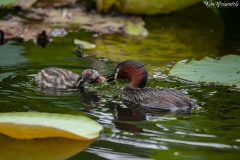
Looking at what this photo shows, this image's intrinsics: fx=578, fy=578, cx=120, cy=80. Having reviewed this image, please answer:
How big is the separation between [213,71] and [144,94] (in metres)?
1.02

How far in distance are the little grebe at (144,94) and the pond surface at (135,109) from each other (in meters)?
0.16

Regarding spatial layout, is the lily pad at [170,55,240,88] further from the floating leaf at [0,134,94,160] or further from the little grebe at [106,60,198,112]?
the floating leaf at [0,134,94,160]

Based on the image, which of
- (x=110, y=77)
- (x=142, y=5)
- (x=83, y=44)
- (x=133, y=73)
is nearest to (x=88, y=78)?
(x=110, y=77)

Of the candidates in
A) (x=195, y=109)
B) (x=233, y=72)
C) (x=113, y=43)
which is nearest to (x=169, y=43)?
(x=113, y=43)

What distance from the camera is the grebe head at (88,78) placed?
762cm

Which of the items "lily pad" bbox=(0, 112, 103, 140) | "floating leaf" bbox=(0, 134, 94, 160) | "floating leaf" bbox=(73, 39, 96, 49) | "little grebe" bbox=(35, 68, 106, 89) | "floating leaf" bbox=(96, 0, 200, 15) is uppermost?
"floating leaf" bbox=(96, 0, 200, 15)

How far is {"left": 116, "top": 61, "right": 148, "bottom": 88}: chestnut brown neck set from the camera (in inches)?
282

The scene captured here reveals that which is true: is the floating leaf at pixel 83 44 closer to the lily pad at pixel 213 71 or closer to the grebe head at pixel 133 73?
the grebe head at pixel 133 73

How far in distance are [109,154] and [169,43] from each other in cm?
559

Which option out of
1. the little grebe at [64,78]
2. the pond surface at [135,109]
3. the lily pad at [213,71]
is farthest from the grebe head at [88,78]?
the lily pad at [213,71]

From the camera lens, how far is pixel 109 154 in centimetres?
489

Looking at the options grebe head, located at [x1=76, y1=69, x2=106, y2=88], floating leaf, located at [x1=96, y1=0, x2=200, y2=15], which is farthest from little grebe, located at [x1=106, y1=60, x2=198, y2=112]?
floating leaf, located at [x1=96, y1=0, x2=200, y2=15]

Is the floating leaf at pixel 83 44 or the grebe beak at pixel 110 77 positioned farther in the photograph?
the floating leaf at pixel 83 44

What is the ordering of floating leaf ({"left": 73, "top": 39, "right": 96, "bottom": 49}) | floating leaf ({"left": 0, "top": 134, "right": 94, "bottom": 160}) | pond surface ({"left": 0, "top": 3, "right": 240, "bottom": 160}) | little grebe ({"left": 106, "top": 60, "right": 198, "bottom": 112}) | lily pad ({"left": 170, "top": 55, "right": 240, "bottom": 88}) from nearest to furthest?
floating leaf ({"left": 0, "top": 134, "right": 94, "bottom": 160}) < pond surface ({"left": 0, "top": 3, "right": 240, "bottom": 160}) < little grebe ({"left": 106, "top": 60, "right": 198, "bottom": 112}) < lily pad ({"left": 170, "top": 55, "right": 240, "bottom": 88}) < floating leaf ({"left": 73, "top": 39, "right": 96, "bottom": 49})
